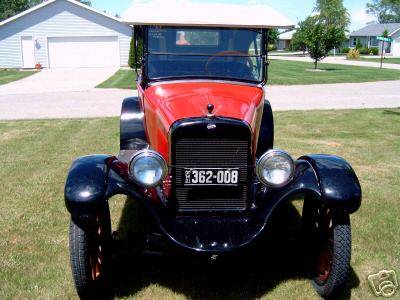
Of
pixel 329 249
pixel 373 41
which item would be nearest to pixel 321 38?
pixel 329 249

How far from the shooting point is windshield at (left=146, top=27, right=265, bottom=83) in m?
4.33

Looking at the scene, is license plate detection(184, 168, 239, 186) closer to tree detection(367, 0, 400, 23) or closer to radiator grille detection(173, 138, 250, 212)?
radiator grille detection(173, 138, 250, 212)

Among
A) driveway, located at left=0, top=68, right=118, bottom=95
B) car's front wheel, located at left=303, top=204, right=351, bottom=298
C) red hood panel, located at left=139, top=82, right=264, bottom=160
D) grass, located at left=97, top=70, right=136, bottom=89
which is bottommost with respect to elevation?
driveway, located at left=0, top=68, right=118, bottom=95

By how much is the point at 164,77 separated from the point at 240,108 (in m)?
0.93

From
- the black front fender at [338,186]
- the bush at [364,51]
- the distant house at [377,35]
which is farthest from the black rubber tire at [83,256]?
the distant house at [377,35]

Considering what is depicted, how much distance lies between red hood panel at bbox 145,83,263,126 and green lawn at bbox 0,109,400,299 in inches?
40.7

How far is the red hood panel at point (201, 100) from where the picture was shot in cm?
354

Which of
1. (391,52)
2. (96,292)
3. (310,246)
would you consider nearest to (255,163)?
(310,246)

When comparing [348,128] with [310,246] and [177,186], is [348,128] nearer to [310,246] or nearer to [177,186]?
[310,246]

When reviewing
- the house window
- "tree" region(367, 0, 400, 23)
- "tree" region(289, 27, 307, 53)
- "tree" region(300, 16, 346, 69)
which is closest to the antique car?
"tree" region(300, 16, 346, 69)

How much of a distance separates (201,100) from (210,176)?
625 millimetres

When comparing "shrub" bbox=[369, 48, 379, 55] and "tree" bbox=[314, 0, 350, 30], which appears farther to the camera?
"tree" bbox=[314, 0, 350, 30]

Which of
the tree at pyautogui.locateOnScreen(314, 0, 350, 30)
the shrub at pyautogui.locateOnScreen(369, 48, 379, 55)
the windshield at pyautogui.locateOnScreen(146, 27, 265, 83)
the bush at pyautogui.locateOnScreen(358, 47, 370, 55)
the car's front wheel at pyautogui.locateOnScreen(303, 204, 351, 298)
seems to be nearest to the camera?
the car's front wheel at pyautogui.locateOnScreen(303, 204, 351, 298)

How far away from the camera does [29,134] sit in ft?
30.7
